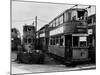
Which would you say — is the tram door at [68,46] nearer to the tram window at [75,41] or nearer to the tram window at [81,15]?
the tram window at [75,41]

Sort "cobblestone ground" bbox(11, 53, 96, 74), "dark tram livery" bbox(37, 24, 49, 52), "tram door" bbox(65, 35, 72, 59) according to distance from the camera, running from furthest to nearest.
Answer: "tram door" bbox(65, 35, 72, 59)
"dark tram livery" bbox(37, 24, 49, 52)
"cobblestone ground" bbox(11, 53, 96, 74)

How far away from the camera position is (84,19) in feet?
8.84

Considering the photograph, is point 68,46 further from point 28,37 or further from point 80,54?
point 28,37

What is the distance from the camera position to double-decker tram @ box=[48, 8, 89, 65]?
2594 millimetres

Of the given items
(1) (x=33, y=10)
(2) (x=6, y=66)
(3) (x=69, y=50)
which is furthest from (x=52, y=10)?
(2) (x=6, y=66)

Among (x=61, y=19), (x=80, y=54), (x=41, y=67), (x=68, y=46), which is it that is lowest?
(x=41, y=67)

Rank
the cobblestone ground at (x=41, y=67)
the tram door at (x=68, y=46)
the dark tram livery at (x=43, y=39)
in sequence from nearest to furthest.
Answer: the cobblestone ground at (x=41, y=67) < the dark tram livery at (x=43, y=39) < the tram door at (x=68, y=46)

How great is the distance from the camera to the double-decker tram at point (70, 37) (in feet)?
8.51

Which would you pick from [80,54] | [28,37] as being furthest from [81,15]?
[28,37]

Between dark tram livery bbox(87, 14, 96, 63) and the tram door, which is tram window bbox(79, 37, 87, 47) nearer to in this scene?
dark tram livery bbox(87, 14, 96, 63)

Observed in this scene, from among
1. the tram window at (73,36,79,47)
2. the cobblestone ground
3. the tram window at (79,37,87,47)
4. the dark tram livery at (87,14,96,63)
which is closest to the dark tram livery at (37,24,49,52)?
the cobblestone ground

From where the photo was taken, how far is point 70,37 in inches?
104

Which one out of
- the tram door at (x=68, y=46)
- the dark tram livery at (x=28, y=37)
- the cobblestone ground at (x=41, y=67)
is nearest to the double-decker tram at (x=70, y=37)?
the tram door at (x=68, y=46)
